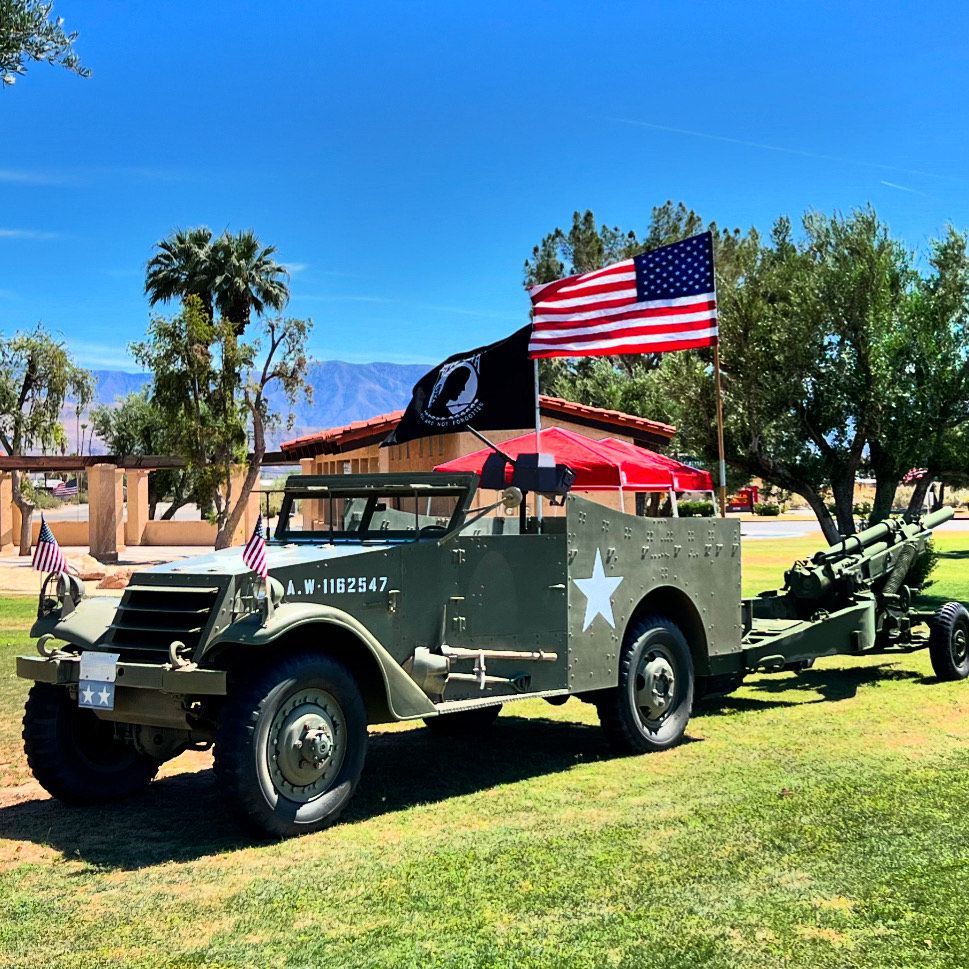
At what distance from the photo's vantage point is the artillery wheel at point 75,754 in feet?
21.0

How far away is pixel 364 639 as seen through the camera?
5.95 metres

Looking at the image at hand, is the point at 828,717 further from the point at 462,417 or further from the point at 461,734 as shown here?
the point at 462,417

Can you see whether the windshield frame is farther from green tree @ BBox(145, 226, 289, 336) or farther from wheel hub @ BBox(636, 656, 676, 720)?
green tree @ BBox(145, 226, 289, 336)

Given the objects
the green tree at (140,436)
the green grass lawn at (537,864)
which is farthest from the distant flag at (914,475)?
the green tree at (140,436)

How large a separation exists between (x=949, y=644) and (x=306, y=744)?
23.3 feet

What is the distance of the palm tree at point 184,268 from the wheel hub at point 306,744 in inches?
1240

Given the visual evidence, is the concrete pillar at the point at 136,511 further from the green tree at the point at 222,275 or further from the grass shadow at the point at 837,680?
the grass shadow at the point at 837,680

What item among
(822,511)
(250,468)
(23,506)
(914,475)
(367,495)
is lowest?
(367,495)

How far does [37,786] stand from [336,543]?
2.41 meters

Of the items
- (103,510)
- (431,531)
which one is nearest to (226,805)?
(431,531)

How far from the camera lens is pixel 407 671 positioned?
21.2ft

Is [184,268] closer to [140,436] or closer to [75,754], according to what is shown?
[140,436]

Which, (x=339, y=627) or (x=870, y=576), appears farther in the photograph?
(x=870, y=576)

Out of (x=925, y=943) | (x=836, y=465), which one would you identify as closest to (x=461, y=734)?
(x=925, y=943)
